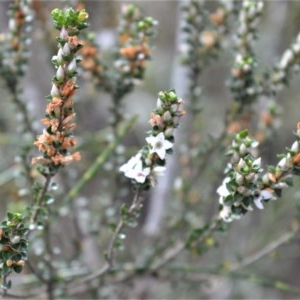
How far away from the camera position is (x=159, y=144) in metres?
0.83

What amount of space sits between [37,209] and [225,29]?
0.65 m

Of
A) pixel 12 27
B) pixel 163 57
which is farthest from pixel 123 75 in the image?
pixel 163 57

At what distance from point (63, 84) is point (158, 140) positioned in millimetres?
146

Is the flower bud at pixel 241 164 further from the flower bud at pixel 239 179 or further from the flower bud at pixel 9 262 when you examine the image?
the flower bud at pixel 9 262

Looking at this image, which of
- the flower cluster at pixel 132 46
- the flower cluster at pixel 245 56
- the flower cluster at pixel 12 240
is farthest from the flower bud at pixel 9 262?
the flower cluster at pixel 245 56

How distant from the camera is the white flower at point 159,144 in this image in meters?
0.83

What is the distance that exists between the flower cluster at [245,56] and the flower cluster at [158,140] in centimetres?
37

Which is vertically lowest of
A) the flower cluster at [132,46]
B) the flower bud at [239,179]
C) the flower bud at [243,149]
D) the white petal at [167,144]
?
the flower bud at [239,179]

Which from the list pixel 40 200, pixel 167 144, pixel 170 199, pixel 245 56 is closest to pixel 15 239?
pixel 40 200

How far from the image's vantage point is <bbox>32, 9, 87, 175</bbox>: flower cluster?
0.79 m

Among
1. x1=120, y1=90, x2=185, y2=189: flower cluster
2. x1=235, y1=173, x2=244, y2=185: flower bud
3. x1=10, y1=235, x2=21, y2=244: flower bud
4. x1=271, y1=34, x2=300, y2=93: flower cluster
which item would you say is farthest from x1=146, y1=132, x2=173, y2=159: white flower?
x1=271, y1=34, x2=300, y2=93: flower cluster

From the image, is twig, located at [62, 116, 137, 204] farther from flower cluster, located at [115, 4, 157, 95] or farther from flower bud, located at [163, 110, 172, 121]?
flower bud, located at [163, 110, 172, 121]

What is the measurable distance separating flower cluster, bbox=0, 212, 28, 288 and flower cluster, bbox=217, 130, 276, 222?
11.2 inches

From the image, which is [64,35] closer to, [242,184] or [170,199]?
[242,184]
